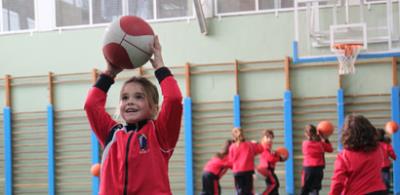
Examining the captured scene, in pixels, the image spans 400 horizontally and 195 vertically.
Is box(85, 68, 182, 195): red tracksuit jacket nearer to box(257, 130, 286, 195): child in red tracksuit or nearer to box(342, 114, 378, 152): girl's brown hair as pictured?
box(342, 114, 378, 152): girl's brown hair

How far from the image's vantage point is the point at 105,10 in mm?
11297

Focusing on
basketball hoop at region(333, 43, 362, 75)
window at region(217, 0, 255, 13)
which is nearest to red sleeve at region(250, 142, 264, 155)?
basketball hoop at region(333, 43, 362, 75)

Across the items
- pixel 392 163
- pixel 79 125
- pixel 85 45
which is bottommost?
pixel 392 163

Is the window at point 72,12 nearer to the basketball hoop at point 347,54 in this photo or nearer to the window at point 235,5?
the window at point 235,5

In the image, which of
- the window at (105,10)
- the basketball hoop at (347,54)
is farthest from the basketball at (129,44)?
the window at (105,10)

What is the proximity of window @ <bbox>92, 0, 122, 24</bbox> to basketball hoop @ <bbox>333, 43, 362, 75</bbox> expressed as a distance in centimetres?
439

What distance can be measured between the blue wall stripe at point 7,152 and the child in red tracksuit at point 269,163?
4958 mm

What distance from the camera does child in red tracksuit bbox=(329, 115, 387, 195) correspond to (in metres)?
4.15

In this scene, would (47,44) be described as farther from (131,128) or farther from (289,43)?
(131,128)

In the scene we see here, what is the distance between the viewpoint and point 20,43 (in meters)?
11.6

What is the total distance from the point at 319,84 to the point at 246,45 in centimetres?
142

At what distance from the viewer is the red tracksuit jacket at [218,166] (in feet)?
30.7

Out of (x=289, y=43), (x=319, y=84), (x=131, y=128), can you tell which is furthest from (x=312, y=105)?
(x=131, y=128)

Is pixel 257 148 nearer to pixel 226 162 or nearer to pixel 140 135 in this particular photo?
pixel 226 162
